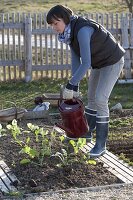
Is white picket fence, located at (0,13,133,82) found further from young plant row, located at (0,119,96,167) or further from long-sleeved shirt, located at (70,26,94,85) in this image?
long-sleeved shirt, located at (70,26,94,85)

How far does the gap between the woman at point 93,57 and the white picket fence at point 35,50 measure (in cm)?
560

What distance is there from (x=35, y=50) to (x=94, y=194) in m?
7.59

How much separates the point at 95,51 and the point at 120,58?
0.36m

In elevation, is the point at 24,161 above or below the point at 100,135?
below

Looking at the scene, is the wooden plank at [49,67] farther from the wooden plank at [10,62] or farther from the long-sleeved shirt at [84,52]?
the long-sleeved shirt at [84,52]

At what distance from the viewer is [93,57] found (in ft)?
22.9

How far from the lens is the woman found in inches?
259

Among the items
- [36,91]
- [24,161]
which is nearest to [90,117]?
[24,161]

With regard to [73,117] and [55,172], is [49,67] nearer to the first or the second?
[73,117]

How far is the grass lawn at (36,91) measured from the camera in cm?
1093

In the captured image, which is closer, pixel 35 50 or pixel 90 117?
pixel 90 117

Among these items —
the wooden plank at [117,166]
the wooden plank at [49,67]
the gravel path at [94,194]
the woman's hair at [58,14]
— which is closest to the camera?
the gravel path at [94,194]

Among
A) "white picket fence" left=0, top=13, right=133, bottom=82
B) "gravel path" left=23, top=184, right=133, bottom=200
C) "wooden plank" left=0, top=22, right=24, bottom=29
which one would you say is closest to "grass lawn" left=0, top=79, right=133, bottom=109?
"white picket fence" left=0, top=13, right=133, bottom=82

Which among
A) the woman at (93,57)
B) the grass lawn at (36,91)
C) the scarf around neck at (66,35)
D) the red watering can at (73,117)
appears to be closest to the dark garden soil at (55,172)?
the red watering can at (73,117)
